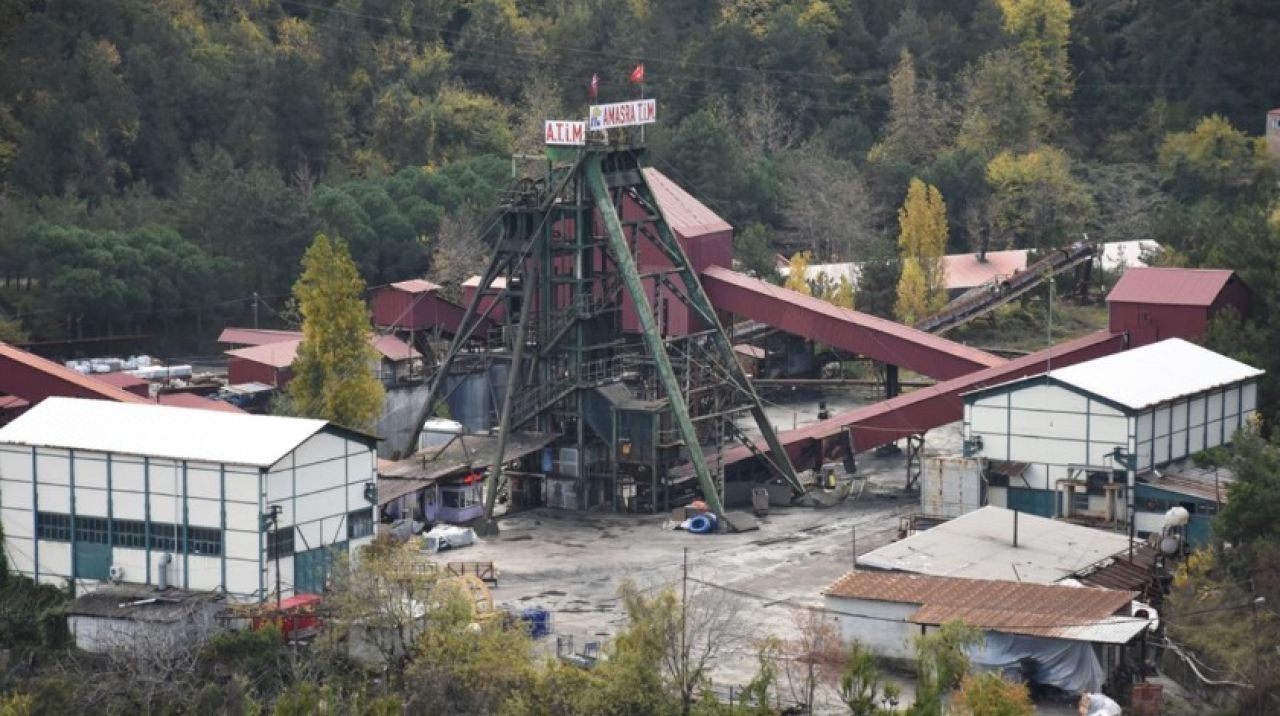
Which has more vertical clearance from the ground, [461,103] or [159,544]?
[461,103]

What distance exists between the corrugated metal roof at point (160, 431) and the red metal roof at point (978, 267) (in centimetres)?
3707

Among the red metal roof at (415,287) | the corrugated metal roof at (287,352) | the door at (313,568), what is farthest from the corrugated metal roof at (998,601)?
the red metal roof at (415,287)

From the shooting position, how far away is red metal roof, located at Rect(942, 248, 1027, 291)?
83750 mm

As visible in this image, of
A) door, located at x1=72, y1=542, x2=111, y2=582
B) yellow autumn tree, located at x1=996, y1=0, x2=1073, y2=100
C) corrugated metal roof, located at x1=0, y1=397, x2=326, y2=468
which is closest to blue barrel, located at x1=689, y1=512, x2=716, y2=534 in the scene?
corrugated metal roof, located at x1=0, y1=397, x2=326, y2=468

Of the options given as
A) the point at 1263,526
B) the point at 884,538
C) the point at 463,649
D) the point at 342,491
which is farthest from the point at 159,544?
the point at 1263,526

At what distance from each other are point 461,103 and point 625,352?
40.5 meters

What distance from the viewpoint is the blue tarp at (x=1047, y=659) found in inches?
1726

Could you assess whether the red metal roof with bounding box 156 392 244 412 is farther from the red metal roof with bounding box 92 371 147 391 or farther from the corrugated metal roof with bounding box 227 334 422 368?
the corrugated metal roof with bounding box 227 334 422 368

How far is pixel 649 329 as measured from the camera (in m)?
58.2

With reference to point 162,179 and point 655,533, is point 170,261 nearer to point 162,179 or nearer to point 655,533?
point 162,179

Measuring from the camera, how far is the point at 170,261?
255ft

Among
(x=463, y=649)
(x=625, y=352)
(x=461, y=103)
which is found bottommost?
(x=463, y=649)

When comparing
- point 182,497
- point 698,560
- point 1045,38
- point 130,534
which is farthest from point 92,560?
point 1045,38

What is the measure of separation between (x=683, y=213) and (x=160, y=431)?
22.0m
